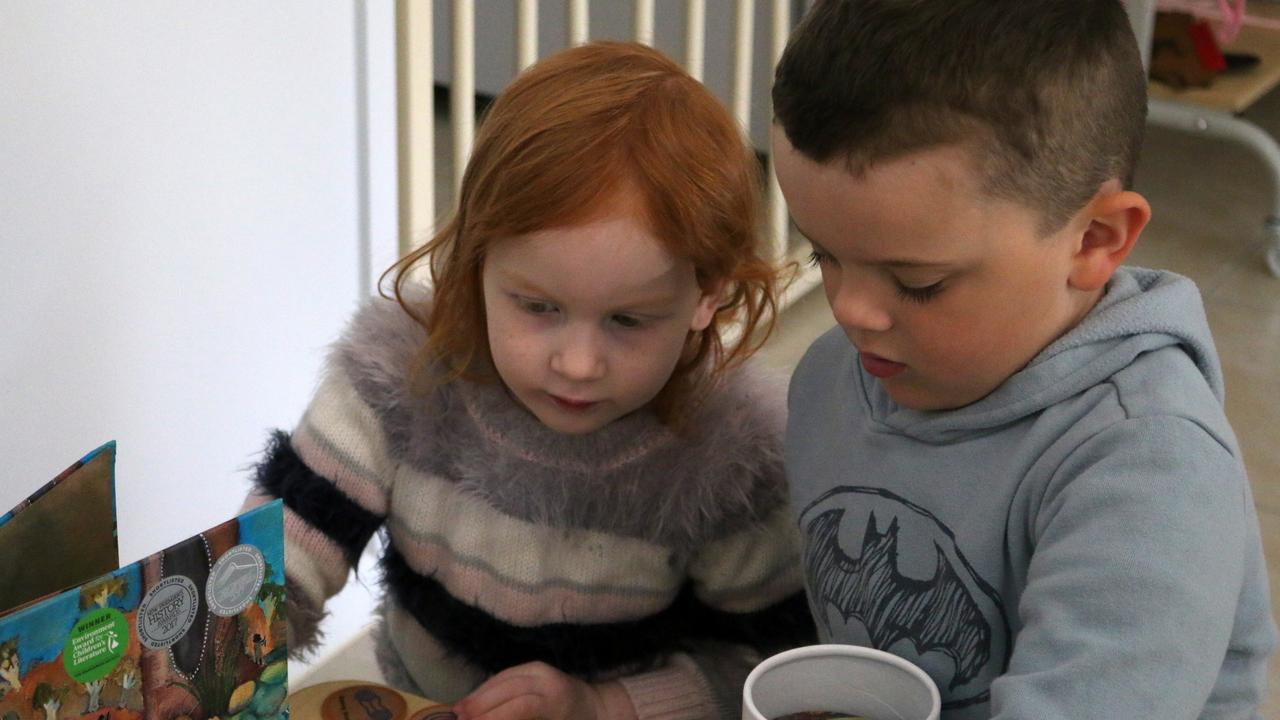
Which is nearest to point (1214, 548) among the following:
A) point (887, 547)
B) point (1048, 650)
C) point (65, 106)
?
point (1048, 650)

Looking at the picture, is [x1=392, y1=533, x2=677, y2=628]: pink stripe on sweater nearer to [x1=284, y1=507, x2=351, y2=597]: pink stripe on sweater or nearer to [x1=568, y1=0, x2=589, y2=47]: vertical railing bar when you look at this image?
[x1=284, y1=507, x2=351, y2=597]: pink stripe on sweater

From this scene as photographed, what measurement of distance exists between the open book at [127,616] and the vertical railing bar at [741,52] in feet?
5.00

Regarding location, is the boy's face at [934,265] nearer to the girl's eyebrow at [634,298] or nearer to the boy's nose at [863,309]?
the boy's nose at [863,309]

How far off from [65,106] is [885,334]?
747mm

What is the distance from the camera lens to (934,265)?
27.3 inches

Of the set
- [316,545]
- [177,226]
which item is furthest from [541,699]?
[177,226]

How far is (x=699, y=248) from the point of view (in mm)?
865

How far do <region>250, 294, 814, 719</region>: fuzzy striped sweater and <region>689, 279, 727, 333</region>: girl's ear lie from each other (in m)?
0.07

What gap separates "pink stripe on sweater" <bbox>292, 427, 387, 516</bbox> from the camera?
39.0 inches

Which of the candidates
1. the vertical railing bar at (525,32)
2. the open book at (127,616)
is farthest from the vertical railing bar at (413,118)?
the open book at (127,616)

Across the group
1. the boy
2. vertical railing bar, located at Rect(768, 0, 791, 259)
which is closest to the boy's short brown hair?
the boy

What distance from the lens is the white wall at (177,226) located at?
→ 117 centimetres

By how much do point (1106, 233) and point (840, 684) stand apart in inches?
9.9

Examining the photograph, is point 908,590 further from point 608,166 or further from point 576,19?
point 576,19
